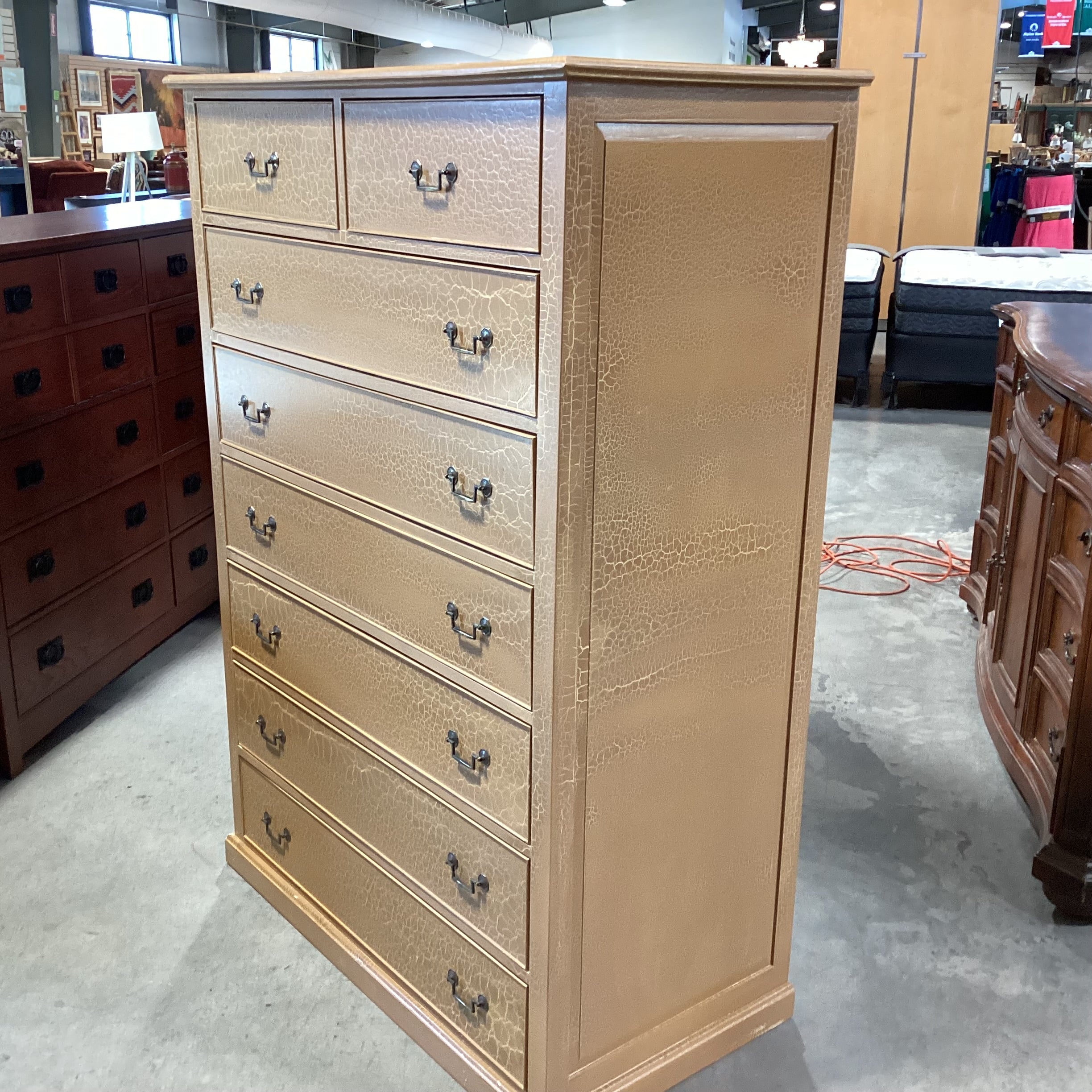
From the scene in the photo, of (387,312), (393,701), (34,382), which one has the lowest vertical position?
(393,701)

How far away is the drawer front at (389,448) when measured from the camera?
1483 millimetres

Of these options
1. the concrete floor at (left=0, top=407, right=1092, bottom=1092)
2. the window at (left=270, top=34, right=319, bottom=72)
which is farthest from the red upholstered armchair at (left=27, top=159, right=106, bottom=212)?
the concrete floor at (left=0, top=407, right=1092, bottom=1092)

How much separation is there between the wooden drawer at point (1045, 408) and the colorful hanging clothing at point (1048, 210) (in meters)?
6.41

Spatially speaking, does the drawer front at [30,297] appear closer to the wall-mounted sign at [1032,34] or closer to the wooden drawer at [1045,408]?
the wooden drawer at [1045,408]

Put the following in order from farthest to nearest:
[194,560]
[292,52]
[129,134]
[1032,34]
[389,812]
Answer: [292,52] → [1032,34] → [129,134] → [194,560] → [389,812]

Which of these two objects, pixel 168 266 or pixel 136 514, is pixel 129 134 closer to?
pixel 168 266

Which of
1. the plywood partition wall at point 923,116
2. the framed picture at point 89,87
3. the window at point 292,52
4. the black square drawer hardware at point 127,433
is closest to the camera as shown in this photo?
the black square drawer hardware at point 127,433

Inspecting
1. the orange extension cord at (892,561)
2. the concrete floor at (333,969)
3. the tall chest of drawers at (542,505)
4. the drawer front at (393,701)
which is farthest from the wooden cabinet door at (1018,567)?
the drawer front at (393,701)

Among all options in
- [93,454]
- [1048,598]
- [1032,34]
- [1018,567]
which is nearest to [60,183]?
[93,454]

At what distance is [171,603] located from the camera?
349cm

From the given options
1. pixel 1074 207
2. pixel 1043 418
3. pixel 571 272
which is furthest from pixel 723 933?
pixel 1074 207

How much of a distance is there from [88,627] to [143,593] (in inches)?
11.5

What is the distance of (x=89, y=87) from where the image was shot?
49.3ft

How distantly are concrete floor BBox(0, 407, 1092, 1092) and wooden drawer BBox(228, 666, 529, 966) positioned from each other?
33 centimetres
